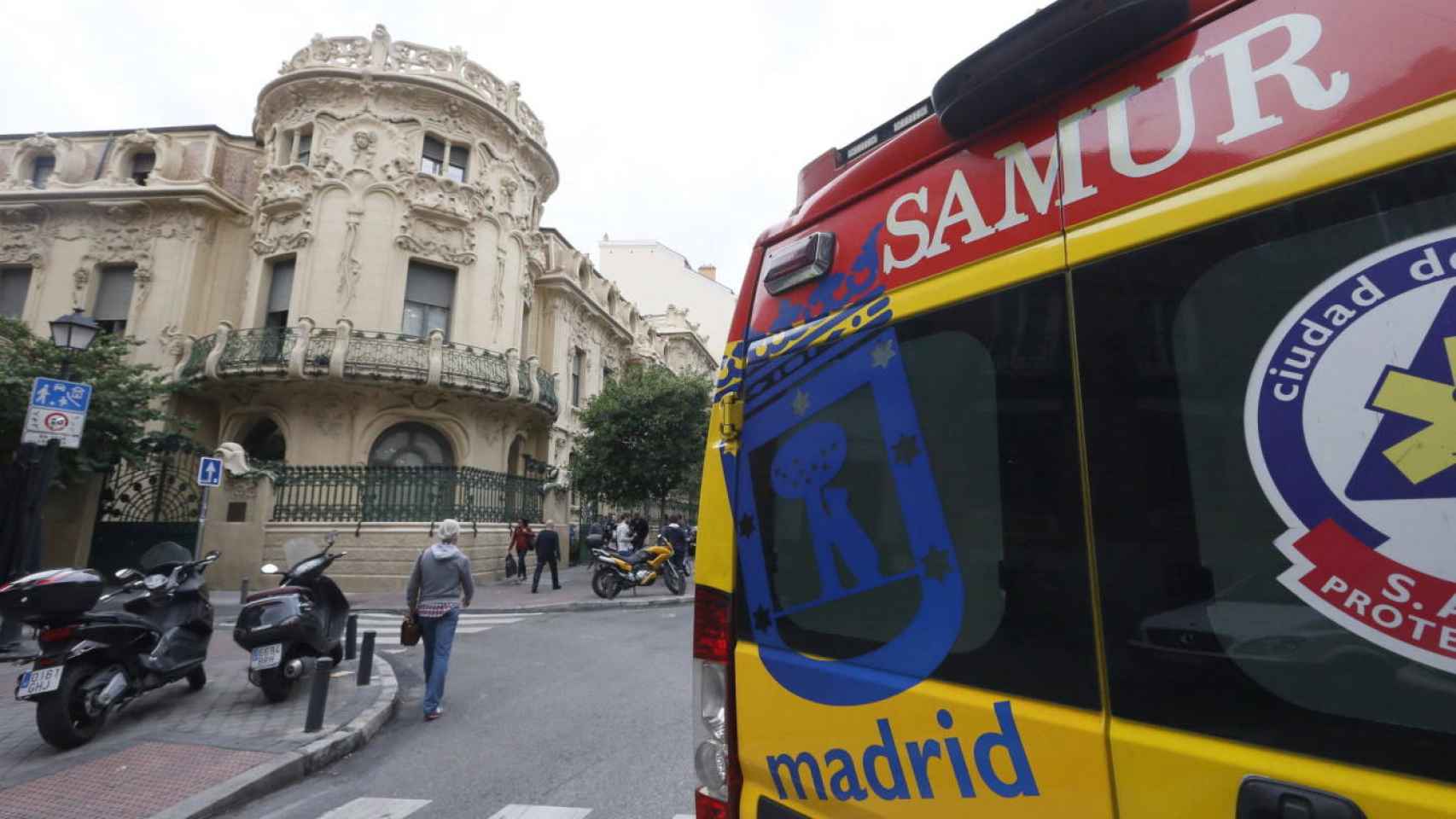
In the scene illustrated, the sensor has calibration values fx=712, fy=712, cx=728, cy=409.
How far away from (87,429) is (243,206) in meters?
8.50

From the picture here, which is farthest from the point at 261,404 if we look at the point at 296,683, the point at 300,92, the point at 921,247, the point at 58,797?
the point at 921,247

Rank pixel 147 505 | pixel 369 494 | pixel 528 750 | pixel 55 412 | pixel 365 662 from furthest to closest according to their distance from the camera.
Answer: pixel 147 505, pixel 369 494, pixel 55 412, pixel 365 662, pixel 528 750

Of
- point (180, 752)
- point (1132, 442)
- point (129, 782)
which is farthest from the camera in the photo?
point (180, 752)

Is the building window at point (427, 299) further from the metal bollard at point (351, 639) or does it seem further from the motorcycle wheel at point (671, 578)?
the metal bollard at point (351, 639)

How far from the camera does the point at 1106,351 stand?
4.31 ft

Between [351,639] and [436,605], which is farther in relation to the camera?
[351,639]

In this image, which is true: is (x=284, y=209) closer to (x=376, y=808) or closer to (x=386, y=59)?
(x=386, y=59)

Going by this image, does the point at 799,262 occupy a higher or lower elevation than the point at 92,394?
lower

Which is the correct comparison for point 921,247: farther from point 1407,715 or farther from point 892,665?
point 1407,715

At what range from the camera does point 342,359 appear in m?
16.7

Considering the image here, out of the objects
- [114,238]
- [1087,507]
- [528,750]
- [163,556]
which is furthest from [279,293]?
[1087,507]

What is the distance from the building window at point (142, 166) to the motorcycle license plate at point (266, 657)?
69.1ft

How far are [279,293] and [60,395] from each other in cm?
1145

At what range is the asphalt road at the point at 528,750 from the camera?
4.04 m
